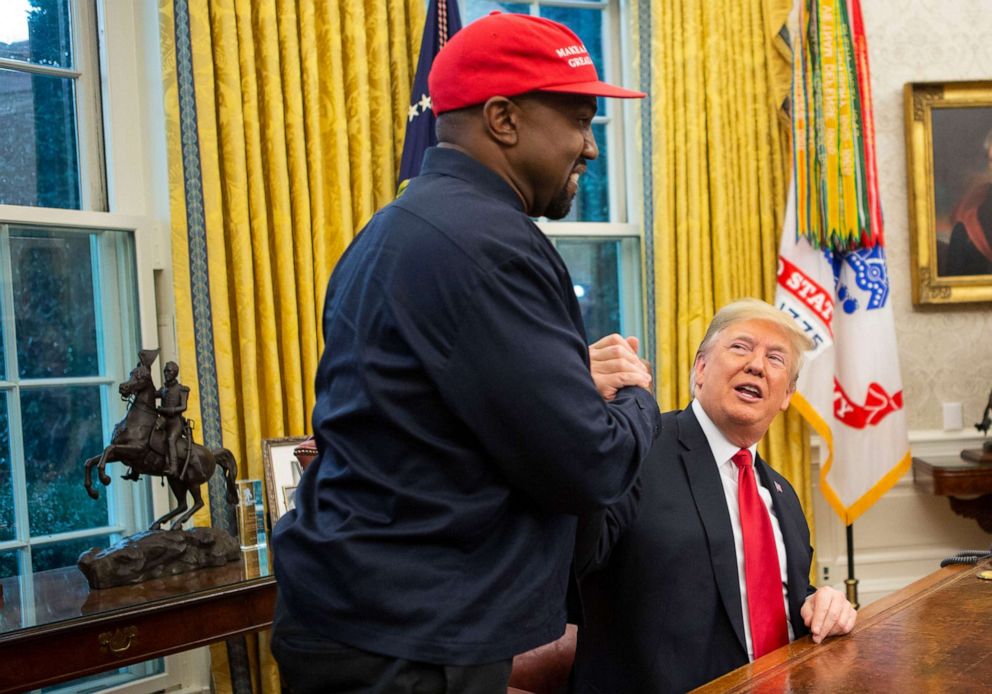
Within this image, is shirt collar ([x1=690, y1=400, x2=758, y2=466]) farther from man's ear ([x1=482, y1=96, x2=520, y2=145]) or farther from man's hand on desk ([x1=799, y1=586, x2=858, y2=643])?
man's ear ([x1=482, y1=96, x2=520, y2=145])

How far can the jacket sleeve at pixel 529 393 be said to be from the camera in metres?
1.18

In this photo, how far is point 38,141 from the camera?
3.18 metres

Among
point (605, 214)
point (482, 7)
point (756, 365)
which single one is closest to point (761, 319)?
point (756, 365)

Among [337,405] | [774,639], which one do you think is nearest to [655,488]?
[774,639]

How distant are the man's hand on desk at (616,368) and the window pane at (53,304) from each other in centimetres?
217

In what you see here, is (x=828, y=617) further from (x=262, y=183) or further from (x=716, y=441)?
(x=262, y=183)

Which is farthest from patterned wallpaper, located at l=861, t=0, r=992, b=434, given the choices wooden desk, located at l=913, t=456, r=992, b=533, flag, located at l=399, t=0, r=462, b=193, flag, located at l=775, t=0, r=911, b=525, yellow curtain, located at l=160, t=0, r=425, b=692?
yellow curtain, located at l=160, t=0, r=425, b=692

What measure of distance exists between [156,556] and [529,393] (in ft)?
5.83

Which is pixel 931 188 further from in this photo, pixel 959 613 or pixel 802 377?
pixel 959 613

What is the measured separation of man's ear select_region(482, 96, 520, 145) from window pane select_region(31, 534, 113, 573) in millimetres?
2213

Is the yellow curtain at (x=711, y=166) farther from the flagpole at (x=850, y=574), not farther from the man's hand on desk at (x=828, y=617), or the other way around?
the man's hand on desk at (x=828, y=617)

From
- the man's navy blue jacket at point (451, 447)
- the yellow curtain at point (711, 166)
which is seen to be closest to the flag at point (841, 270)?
the yellow curtain at point (711, 166)

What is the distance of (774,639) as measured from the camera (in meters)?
1.93

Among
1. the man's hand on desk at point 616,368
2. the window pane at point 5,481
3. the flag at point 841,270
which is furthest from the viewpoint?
the flag at point 841,270
